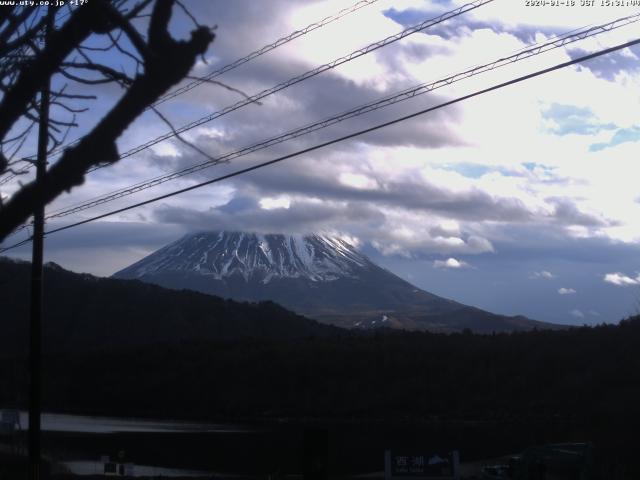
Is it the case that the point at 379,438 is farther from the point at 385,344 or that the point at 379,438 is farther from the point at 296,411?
the point at 385,344

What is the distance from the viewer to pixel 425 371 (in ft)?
241

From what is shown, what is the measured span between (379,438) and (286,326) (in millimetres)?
72061

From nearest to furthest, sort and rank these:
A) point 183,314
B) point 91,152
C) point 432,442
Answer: point 91,152 < point 432,442 < point 183,314

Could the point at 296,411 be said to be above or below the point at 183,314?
below

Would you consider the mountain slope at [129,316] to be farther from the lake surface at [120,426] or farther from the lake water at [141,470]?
the lake water at [141,470]

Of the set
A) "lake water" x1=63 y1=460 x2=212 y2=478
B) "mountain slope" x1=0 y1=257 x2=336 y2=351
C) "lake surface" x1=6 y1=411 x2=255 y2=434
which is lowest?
"lake surface" x1=6 y1=411 x2=255 y2=434

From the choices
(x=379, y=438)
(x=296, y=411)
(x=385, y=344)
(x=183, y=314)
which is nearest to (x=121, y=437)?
(x=379, y=438)

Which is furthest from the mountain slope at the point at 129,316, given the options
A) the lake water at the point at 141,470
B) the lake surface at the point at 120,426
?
the lake water at the point at 141,470

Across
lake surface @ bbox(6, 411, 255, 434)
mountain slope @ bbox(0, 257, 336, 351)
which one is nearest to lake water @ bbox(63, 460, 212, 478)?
lake surface @ bbox(6, 411, 255, 434)

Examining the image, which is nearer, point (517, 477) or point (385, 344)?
point (517, 477)

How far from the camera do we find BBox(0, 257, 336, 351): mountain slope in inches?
4063

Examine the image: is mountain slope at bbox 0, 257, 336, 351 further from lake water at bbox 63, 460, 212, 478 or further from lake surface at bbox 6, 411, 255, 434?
lake water at bbox 63, 460, 212, 478

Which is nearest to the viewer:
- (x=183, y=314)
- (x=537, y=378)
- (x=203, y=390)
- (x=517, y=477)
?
(x=517, y=477)

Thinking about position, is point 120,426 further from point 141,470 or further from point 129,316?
point 129,316
